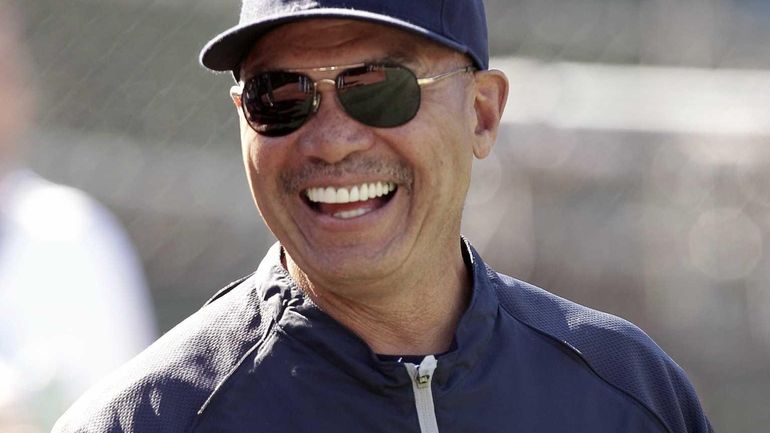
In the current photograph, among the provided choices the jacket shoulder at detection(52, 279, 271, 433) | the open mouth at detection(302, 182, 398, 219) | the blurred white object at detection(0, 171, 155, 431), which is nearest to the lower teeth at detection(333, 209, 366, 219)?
the open mouth at detection(302, 182, 398, 219)

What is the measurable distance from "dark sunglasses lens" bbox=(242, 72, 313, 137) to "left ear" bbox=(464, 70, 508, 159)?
429 millimetres

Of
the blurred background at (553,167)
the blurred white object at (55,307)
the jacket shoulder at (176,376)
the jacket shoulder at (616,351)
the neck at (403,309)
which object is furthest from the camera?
the blurred background at (553,167)

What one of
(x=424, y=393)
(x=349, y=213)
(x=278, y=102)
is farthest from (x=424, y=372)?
(x=278, y=102)

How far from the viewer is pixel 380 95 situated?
2217 millimetres

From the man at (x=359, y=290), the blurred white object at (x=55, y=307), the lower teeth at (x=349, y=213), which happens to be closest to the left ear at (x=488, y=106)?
the man at (x=359, y=290)

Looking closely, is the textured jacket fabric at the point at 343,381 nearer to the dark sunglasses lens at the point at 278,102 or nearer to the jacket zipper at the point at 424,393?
the jacket zipper at the point at 424,393

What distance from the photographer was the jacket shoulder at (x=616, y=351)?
2.43 m

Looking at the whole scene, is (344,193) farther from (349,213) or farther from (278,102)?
(278,102)

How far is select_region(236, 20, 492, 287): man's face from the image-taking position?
2230mm

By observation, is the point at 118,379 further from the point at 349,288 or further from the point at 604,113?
the point at 604,113

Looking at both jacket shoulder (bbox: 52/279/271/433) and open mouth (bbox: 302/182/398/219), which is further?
open mouth (bbox: 302/182/398/219)

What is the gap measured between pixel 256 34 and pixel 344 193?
340 millimetres

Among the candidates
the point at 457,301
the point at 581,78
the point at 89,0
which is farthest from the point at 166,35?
the point at 457,301

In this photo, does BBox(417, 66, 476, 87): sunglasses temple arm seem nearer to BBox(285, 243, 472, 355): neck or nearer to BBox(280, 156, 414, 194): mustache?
BBox(280, 156, 414, 194): mustache
